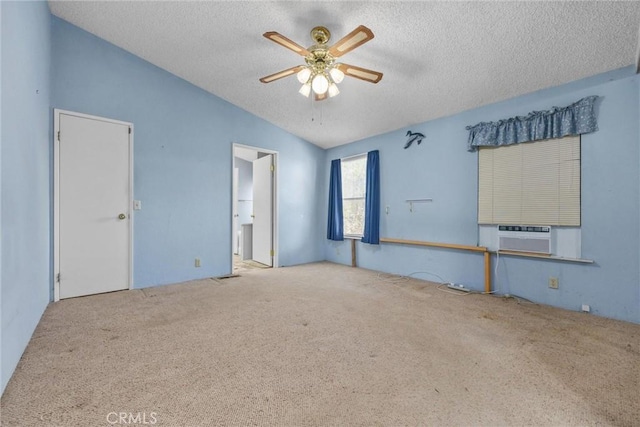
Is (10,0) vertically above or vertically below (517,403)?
above

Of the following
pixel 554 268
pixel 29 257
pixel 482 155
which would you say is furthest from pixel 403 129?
pixel 29 257

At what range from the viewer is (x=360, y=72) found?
8.53 feet

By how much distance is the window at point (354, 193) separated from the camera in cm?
518

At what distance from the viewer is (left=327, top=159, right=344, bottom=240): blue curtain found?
17.7ft

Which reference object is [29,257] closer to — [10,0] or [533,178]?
[10,0]

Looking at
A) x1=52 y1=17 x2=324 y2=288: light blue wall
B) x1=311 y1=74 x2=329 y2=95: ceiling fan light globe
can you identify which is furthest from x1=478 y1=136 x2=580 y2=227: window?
x1=52 y1=17 x2=324 y2=288: light blue wall

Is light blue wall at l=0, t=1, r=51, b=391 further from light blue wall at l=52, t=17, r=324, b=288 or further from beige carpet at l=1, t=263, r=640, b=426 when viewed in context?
light blue wall at l=52, t=17, r=324, b=288

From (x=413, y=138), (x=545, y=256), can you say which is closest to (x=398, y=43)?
(x=413, y=138)

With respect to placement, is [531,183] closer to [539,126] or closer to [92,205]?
[539,126]

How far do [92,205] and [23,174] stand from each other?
138 centimetres

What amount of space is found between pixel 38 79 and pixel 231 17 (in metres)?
1.82

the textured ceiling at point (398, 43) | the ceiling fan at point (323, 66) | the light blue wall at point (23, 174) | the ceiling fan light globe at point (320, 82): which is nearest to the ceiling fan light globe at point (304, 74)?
the ceiling fan at point (323, 66)

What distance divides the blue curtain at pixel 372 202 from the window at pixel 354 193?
288mm

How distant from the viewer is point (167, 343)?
2.12 meters
